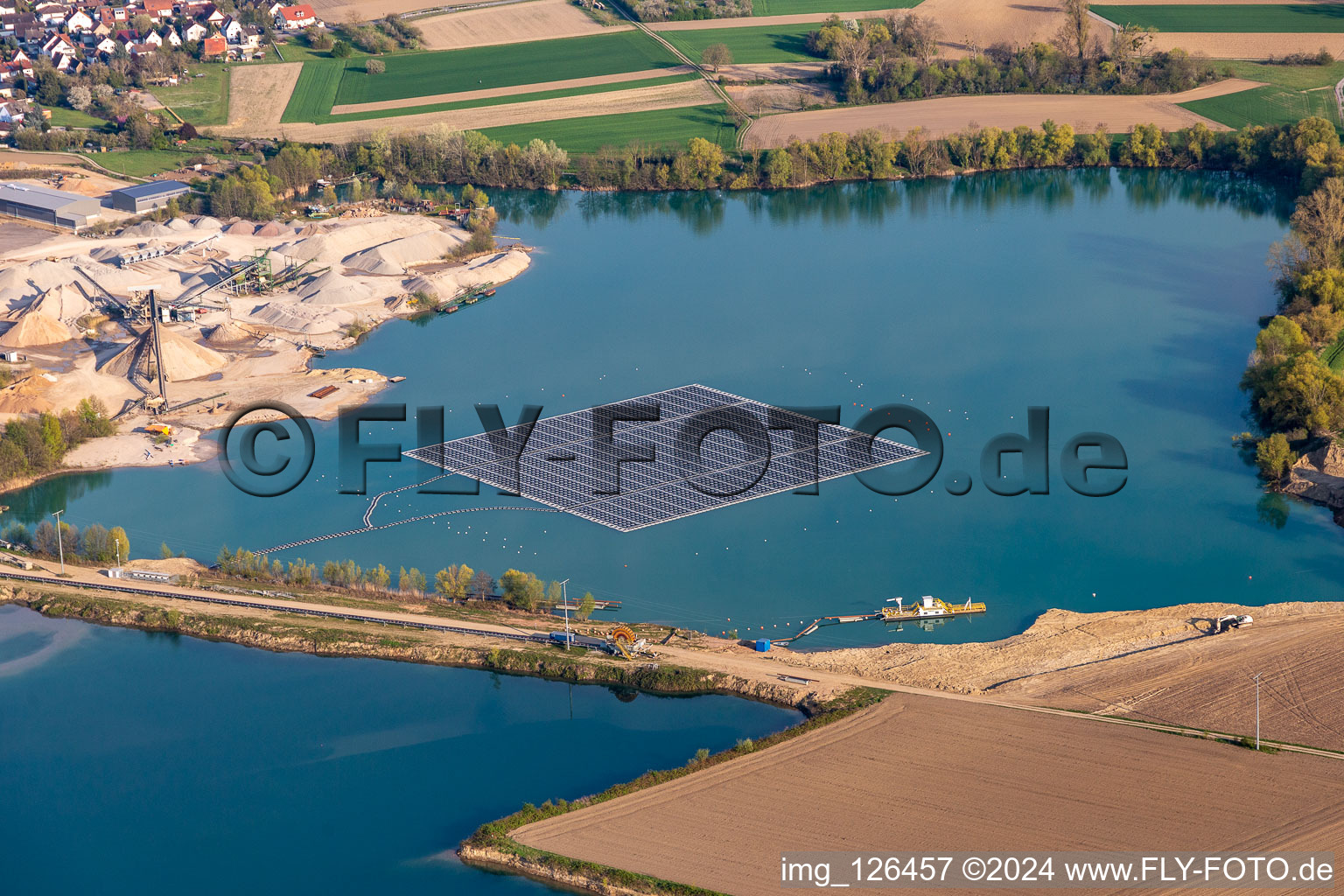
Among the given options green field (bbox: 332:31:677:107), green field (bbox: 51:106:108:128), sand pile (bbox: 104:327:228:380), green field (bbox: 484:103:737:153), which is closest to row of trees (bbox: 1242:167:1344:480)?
green field (bbox: 484:103:737:153)

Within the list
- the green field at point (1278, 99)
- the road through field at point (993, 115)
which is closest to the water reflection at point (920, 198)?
the road through field at point (993, 115)

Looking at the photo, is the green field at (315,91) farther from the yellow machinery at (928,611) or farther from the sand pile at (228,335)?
the yellow machinery at (928,611)

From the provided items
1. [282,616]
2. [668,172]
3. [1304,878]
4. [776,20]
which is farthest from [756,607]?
[776,20]

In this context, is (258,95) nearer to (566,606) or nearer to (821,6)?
(821,6)

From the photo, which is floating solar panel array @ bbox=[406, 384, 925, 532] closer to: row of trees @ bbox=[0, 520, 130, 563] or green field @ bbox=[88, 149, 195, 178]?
row of trees @ bbox=[0, 520, 130, 563]

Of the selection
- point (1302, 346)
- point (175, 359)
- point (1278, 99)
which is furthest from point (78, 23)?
point (1302, 346)

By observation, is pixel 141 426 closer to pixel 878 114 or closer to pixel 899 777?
pixel 899 777

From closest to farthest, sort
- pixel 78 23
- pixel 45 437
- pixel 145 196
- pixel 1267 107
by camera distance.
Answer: pixel 45 437 → pixel 145 196 → pixel 1267 107 → pixel 78 23

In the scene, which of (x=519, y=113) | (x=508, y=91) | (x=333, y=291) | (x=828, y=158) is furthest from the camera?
(x=508, y=91)
